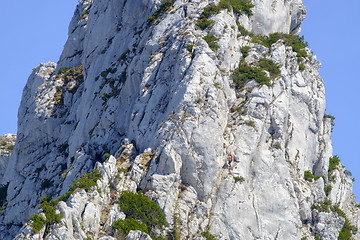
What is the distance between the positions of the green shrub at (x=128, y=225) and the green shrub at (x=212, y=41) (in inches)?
968

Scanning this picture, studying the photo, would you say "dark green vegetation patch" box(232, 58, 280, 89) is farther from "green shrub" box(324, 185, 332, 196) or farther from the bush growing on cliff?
"green shrub" box(324, 185, 332, 196)

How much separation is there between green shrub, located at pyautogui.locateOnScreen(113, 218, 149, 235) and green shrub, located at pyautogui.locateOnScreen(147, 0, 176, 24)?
32.2 metres

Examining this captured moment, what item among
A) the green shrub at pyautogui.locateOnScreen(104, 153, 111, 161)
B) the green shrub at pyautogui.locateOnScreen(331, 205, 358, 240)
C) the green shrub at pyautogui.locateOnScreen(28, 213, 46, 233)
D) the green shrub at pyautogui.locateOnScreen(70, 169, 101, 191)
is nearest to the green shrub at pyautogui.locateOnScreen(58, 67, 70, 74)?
the green shrub at pyautogui.locateOnScreen(104, 153, 111, 161)

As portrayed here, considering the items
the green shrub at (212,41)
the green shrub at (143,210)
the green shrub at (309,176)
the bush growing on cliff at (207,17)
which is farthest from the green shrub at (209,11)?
the green shrub at (143,210)

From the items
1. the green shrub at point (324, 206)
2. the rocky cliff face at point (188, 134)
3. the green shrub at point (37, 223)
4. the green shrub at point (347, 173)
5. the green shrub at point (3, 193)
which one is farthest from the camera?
the green shrub at point (3, 193)

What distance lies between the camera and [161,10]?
97562mm

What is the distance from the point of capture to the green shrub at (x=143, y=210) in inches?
2926

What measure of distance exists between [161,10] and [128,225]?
3445 centimetres

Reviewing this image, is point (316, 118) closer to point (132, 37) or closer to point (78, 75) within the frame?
point (132, 37)

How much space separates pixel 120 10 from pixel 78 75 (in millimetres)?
12633

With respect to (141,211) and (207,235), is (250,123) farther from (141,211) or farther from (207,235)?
(141,211)

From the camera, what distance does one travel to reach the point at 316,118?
305 feet

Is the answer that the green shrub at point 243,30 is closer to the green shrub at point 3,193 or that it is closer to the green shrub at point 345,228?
the green shrub at point 345,228

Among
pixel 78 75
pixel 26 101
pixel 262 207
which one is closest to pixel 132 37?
pixel 78 75
